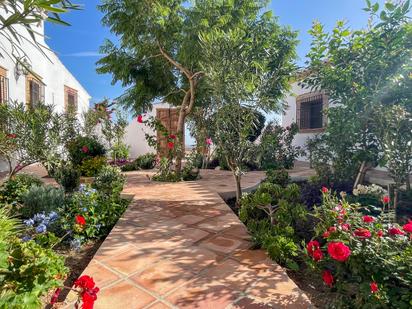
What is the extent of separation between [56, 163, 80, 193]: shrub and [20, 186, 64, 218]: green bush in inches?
59.7

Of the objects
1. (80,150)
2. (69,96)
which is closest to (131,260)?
(80,150)

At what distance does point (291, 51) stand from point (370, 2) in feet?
5.69

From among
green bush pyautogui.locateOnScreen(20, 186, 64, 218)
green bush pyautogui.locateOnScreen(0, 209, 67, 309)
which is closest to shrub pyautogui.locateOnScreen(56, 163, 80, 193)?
green bush pyautogui.locateOnScreen(20, 186, 64, 218)

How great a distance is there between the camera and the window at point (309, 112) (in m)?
9.92

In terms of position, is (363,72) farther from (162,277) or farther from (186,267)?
(162,277)

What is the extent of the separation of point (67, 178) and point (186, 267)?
3.64m

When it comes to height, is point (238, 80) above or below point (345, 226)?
above

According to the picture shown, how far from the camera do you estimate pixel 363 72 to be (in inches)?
141

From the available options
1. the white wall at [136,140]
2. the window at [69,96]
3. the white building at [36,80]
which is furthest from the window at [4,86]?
the white wall at [136,140]

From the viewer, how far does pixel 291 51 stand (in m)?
4.88

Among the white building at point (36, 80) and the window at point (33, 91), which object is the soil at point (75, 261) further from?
the window at point (33, 91)

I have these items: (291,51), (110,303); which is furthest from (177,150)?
(110,303)

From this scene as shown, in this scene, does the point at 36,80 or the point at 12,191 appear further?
the point at 36,80

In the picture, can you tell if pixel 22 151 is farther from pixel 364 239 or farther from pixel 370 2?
pixel 370 2
